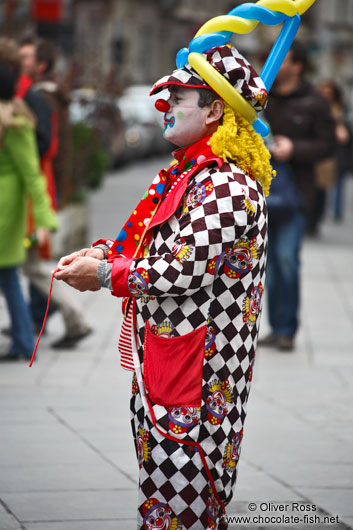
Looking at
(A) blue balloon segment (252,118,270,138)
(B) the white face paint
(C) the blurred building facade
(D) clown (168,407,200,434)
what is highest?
(B) the white face paint

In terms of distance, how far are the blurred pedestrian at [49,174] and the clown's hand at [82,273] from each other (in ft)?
12.6

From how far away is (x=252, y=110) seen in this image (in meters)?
3.20

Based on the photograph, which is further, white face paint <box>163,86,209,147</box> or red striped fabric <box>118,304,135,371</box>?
red striped fabric <box>118,304,135,371</box>

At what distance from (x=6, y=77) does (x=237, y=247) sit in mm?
3722

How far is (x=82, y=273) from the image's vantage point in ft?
10.2

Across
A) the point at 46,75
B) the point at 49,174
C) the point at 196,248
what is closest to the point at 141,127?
the point at 46,75

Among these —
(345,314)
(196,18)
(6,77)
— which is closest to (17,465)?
(6,77)

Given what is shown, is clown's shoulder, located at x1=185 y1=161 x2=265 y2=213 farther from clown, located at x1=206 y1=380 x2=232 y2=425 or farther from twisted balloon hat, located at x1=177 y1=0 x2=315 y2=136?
clown, located at x1=206 y1=380 x2=232 y2=425

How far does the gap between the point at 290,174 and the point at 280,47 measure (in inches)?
154

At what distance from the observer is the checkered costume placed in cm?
306

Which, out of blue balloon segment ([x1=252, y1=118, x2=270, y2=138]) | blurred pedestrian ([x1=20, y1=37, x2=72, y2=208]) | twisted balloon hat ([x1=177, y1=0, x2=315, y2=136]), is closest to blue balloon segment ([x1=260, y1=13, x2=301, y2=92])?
twisted balloon hat ([x1=177, y1=0, x2=315, y2=136])

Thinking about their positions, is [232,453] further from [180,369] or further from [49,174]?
[49,174]

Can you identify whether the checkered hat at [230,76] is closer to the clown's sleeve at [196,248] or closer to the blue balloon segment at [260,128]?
the blue balloon segment at [260,128]

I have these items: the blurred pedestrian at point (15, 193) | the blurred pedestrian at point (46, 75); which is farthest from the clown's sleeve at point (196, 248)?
the blurred pedestrian at point (46, 75)
